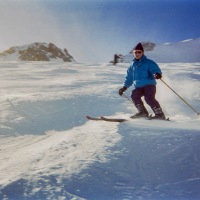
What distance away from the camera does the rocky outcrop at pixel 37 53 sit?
84438 mm

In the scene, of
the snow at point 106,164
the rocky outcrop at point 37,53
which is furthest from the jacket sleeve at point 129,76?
the rocky outcrop at point 37,53

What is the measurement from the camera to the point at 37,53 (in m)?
88.9

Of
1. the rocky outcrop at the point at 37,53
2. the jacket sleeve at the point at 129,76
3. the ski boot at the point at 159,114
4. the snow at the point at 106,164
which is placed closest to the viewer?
the snow at the point at 106,164

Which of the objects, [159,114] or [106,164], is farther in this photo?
[159,114]

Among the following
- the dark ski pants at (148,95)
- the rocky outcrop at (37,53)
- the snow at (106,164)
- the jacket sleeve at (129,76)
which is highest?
the rocky outcrop at (37,53)

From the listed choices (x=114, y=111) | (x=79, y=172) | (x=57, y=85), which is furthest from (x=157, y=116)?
(x=57, y=85)

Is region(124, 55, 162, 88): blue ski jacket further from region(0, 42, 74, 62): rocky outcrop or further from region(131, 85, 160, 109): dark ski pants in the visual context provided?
region(0, 42, 74, 62): rocky outcrop

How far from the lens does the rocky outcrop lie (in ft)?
277

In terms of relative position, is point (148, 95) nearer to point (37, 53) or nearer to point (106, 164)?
point (106, 164)

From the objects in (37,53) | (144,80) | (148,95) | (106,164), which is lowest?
(106,164)

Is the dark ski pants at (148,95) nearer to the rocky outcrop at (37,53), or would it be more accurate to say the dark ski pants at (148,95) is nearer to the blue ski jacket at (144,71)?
the blue ski jacket at (144,71)

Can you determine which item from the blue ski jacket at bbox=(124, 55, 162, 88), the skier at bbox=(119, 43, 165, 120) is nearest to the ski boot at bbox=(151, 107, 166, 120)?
the skier at bbox=(119, 43, 165, 120)

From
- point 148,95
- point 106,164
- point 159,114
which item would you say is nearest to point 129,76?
point 148,95

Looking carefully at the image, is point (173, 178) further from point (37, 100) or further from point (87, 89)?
point (87, 89)
